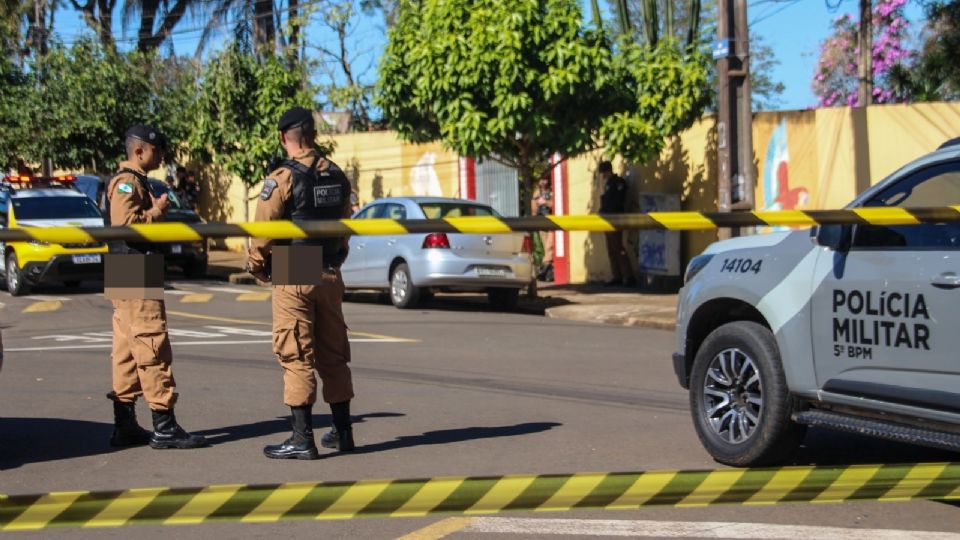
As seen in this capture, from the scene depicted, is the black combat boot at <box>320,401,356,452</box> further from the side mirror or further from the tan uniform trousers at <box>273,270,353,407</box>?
the side mirror

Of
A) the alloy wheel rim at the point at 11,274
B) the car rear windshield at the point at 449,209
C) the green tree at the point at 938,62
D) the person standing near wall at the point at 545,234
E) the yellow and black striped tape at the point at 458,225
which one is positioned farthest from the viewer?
the person standing near wall at the point at 545,234

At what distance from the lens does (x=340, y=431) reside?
23.6 ft

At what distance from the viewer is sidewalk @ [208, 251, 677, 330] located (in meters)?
16.4

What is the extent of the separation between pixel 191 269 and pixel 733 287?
1944 centimetres

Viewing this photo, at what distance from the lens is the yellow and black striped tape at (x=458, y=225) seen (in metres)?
4.27

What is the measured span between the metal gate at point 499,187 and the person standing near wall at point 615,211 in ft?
10.0

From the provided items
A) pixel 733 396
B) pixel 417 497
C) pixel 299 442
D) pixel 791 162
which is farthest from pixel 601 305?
pixel 417 497

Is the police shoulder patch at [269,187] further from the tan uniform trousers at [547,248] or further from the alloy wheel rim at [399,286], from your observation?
the tan uniform trousers at [547,248]

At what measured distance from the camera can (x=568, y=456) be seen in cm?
720

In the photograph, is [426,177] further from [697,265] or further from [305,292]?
[305,292]

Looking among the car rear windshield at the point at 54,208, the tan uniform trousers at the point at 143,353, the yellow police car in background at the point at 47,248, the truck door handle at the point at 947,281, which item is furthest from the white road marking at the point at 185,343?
the truck door handle at the point at 947,281

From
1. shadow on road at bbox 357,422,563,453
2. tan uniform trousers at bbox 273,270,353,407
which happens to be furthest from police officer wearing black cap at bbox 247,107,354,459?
shadow on road at bbox 357,422,563,453

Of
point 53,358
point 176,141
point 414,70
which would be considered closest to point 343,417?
point 53,358

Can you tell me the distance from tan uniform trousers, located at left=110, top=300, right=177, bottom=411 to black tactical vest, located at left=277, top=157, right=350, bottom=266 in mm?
1061
